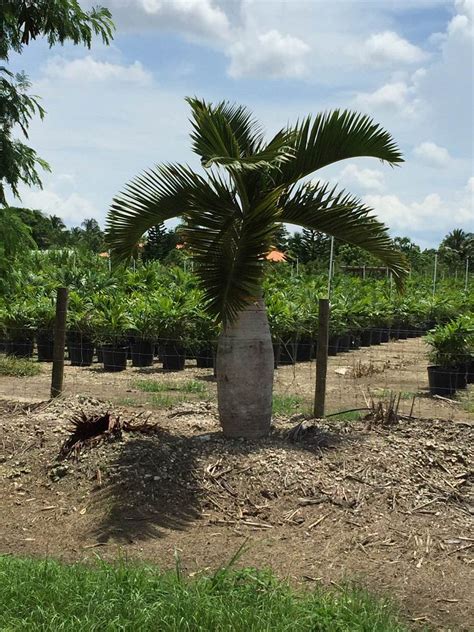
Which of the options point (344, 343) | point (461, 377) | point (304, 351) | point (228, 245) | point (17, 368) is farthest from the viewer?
point (344, 343)

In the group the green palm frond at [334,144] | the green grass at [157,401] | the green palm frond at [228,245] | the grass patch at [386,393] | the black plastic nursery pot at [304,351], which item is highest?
the green palm frond at [334,144]

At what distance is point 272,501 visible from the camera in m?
5.61

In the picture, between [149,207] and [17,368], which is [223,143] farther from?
[17,368]

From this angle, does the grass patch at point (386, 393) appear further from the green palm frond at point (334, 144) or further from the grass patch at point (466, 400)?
the green palm frond at point (334, 144)

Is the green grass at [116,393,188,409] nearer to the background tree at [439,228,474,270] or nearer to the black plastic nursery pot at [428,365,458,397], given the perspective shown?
the black plastic nursery pot at [428,365,458,397]

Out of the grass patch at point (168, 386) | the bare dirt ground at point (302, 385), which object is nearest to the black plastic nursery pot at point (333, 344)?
the bare dirt ground at point (302, 385)

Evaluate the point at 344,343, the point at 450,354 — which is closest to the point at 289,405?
the point at 450,354

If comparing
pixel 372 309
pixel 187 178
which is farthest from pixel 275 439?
pixel 372 309

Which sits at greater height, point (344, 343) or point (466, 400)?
point (344, 343)

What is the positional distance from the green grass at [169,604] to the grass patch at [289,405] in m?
4.58

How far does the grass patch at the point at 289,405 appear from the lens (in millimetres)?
8781

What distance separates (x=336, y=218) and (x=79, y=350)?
8.27 m

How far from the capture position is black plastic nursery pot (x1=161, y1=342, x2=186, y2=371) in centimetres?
1348

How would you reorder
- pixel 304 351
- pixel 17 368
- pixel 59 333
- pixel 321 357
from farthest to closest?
pixel 304 351, pixel 17 368, pixel 59 333, pixel 321 357
